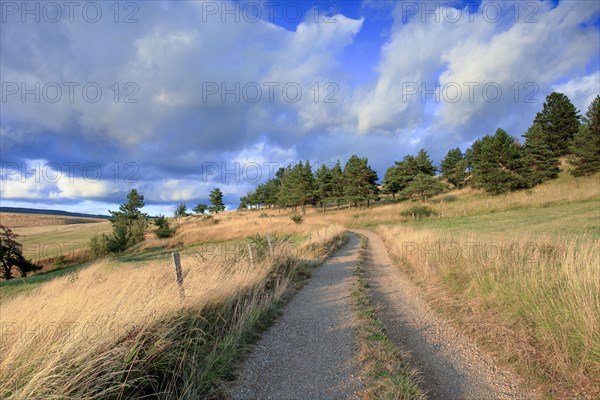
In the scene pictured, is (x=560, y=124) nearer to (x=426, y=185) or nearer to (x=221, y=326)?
(x=426, y=185)

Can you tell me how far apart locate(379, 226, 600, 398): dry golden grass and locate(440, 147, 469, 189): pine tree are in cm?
6099

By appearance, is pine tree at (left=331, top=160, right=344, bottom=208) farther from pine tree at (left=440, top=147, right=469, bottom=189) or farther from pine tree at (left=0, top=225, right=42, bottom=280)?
pine tree at (left=0, top=225, right=42, bottom=280)

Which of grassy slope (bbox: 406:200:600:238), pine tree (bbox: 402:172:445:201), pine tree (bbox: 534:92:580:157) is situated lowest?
grassy slope (bbox: 406:200:600:238)

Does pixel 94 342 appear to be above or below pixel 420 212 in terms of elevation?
below

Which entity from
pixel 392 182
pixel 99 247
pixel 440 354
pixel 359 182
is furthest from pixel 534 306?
pixel 392 182

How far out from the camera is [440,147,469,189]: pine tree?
61.7 m

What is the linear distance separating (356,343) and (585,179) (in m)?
42.6

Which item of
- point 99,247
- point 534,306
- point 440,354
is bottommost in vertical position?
point 440,354

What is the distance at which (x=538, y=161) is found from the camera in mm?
39625

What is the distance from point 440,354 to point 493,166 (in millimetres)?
46414

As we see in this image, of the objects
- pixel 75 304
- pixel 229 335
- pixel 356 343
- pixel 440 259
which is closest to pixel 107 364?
pixel 229 335

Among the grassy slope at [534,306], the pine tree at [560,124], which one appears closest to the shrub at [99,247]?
the grassy slope at [534,306]

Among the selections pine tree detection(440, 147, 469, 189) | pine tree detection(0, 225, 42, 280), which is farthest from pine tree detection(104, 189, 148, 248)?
pine tree detection(440, 147, 469, 189)

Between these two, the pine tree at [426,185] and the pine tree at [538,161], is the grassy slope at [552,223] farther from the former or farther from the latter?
the pine tree at [426,185]
